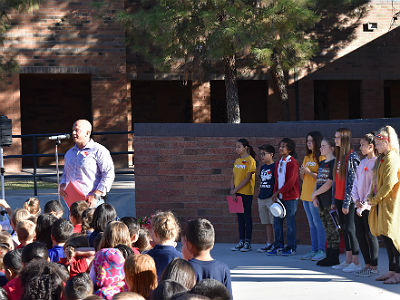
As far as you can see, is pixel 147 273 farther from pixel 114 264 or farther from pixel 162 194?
pixel 162 194

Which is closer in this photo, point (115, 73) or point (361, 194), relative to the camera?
point (361, 194)

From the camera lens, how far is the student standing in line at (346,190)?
28.6 ft

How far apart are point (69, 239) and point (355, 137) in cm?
583

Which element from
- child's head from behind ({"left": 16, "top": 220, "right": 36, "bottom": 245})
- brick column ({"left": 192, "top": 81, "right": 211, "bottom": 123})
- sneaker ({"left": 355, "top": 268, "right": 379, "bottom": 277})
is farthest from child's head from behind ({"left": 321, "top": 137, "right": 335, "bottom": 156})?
brick column ({"left": 192, "top": 81, "right": 211, "bottom": 123})

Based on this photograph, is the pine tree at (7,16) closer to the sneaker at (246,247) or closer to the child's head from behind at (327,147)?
the sneaker at (246,247)

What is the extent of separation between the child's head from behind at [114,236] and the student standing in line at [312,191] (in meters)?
4.42

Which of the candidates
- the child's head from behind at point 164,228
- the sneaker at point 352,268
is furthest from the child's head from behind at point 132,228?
the sneaker at point 352,268

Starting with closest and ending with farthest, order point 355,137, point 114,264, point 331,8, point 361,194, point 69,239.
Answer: point 114,264
point 69,239
point 361,194
point 355,137
point 331,8

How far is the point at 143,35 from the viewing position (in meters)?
20.8

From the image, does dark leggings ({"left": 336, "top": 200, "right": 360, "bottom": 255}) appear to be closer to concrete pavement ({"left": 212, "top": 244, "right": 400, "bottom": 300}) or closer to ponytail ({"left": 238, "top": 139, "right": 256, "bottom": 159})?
concrete pavement ({"left": 212, "top": 244, "right": 400, "bottom": 300})

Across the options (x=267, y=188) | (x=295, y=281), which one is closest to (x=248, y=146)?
(x=267, y=188)

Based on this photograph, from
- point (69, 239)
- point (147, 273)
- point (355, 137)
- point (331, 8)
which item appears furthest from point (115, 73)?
point (147, 273)

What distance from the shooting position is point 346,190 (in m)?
8.70

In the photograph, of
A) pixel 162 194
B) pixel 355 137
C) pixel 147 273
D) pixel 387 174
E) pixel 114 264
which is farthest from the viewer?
pixel 162 194
